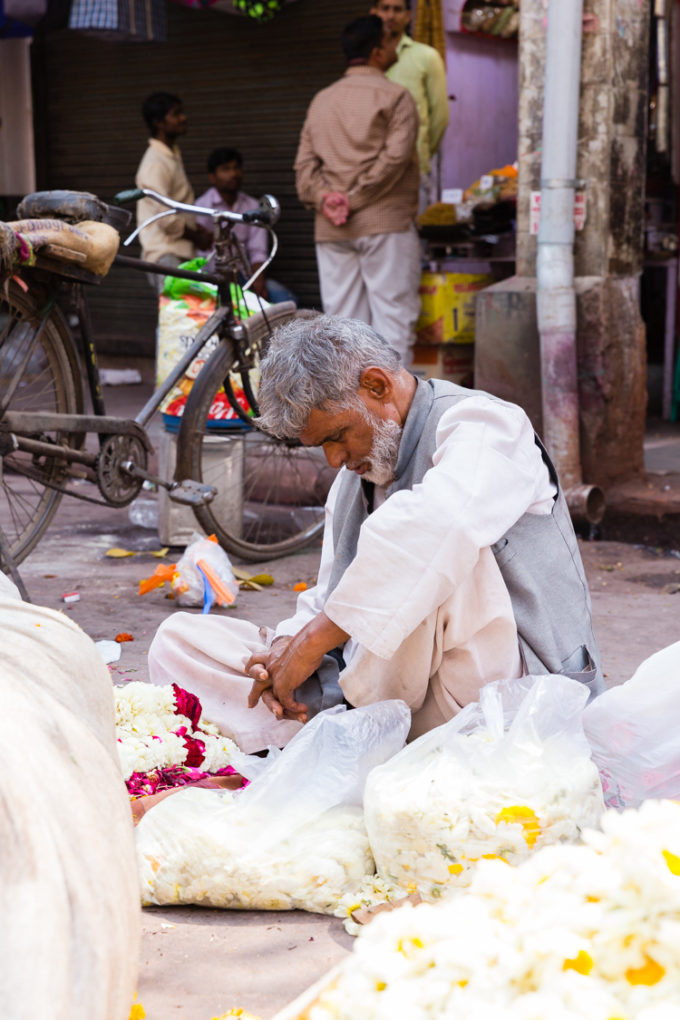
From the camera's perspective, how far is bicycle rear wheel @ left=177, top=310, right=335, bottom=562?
487cm

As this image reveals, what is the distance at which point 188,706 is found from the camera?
3.10 meters

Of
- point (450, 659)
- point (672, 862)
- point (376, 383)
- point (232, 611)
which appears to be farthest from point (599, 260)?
point (672, 862)

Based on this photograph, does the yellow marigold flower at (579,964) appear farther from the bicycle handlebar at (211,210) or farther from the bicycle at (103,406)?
the bicycle handlebar at (211,210)

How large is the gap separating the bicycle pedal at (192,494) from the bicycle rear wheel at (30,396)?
44 cm

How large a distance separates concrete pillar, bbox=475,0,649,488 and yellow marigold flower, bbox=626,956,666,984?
477 centimetres

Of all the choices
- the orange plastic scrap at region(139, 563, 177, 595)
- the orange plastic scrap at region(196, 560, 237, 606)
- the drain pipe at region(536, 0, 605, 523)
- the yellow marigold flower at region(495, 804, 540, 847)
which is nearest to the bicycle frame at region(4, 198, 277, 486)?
the orange plastic scrap at region(139, 563, 177, 595)

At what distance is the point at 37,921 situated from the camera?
130 centimetres

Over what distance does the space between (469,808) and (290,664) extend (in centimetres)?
64

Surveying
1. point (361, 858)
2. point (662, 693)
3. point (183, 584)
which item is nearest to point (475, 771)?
point (361, 858)

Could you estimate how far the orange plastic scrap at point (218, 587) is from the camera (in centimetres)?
443

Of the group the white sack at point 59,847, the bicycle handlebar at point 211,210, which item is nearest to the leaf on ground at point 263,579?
the bicycle handlebar at point 211,210

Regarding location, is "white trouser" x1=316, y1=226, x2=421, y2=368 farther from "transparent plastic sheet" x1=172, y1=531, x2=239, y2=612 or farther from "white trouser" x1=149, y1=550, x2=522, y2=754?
"white trouser" x1=149, y1=550, x2=522, y2=754

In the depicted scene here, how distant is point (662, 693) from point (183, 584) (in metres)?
2.32

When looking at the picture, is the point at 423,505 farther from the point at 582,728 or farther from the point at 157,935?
the point at 157,935
